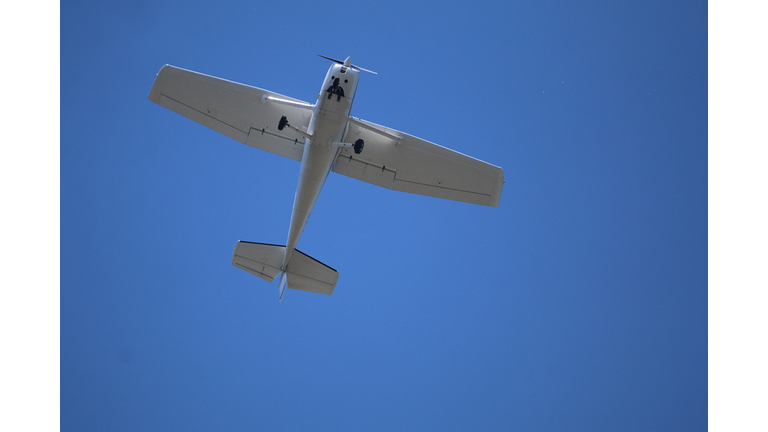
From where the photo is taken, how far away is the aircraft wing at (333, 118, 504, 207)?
997cm

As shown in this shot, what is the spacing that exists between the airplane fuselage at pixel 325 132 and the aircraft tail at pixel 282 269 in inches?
39.9

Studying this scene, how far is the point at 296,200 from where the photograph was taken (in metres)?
9.89

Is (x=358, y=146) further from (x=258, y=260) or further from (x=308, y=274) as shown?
(x=258, y=260)

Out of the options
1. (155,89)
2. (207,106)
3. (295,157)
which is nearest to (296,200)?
(295,157)

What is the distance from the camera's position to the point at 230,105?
32.0ft

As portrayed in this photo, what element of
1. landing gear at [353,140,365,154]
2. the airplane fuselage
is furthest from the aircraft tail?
landing gear at [353,140,365,154]

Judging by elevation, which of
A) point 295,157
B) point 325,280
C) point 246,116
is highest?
point 246,116

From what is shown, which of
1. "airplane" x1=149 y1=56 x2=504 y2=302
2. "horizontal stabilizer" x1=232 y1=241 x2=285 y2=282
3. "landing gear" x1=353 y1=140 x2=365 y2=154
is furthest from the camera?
"horizontal stabilizer" x1=232 y1=241 x2=285 y2=282

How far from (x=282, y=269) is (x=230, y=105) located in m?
3.22

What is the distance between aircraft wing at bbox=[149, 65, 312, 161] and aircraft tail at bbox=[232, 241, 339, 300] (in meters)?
2.08

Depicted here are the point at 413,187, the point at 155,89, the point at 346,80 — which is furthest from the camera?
the point at 413,187

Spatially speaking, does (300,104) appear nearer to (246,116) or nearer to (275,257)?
(246,116)

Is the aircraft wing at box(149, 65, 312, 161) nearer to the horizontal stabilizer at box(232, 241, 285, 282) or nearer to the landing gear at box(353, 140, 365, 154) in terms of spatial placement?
the landing gear at box(353, 140, 365, 154)

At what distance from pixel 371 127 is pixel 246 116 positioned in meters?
2.42
